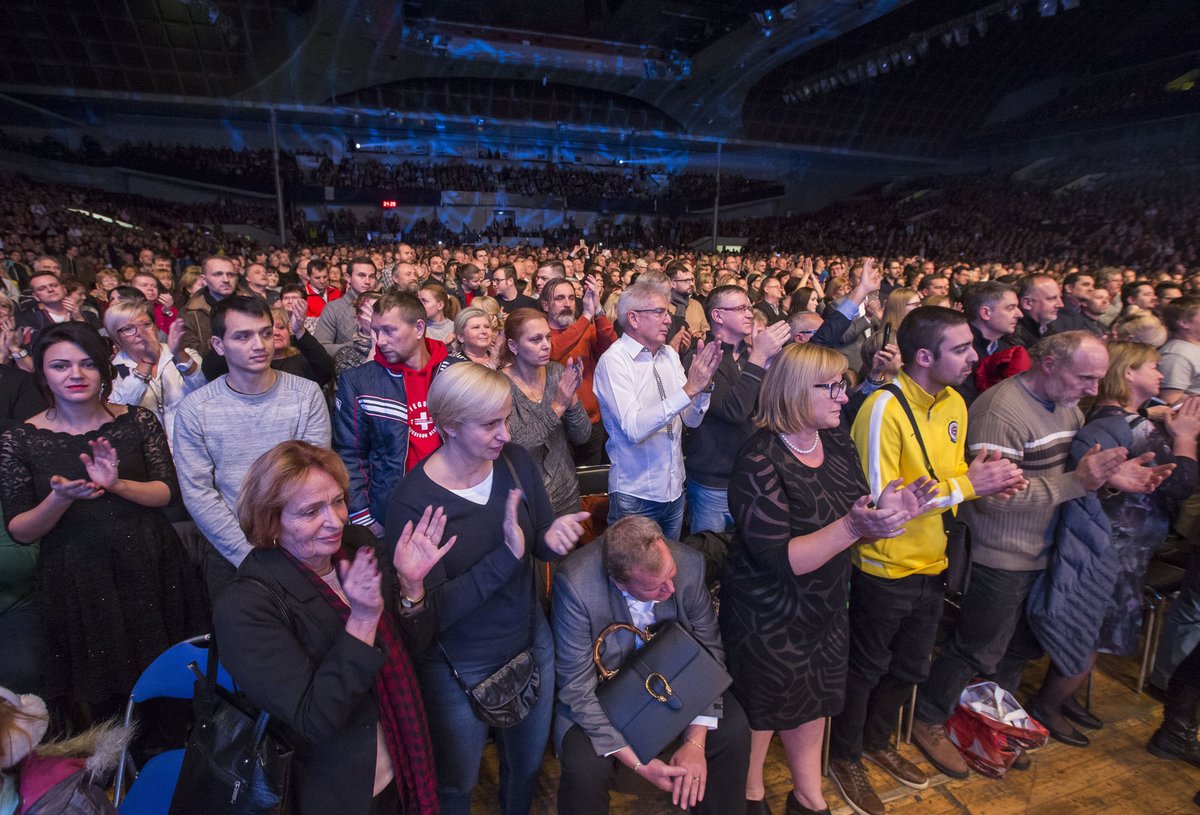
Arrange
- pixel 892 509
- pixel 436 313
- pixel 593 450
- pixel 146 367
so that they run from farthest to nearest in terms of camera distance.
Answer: pixel 436 313
pixel 593 450
pixel 146 367
pixel 892 509

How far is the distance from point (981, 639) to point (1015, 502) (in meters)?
0.60

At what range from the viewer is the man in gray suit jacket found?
1.95 m

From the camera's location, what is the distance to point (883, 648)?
2412 mm

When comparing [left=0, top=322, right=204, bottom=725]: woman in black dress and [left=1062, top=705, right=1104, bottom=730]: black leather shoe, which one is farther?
[left=1062, top=705, right=1104, bottom=730]: black leather shoe

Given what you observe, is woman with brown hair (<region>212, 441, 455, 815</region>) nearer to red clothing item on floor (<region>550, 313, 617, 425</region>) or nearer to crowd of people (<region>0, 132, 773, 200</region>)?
red clothing item on floor (<region>550, 313, 617, 425</region>)

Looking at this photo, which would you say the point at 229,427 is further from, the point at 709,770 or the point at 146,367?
the point at 709,770

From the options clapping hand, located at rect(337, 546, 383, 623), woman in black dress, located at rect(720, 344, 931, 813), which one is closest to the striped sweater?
woman in black dress, located at rect(720, 344, 931, 813)

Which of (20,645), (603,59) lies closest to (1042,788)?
(20,645)

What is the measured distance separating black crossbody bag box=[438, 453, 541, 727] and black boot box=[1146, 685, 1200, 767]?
265cm

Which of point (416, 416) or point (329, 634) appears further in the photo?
point (416, 416)

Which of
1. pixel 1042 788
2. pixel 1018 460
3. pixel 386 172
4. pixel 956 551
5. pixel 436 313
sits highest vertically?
Answer: pixel 386 172

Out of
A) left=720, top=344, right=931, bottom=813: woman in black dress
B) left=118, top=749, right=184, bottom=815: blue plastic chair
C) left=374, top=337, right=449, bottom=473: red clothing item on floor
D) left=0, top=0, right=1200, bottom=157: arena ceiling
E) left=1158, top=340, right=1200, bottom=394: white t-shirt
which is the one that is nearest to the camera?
left=118, top=749, right=184, bottom=815: blue plastic chair

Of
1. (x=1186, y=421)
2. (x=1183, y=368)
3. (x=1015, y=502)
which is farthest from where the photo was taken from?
(x=1183, y=368)

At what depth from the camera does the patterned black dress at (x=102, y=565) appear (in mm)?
2072
